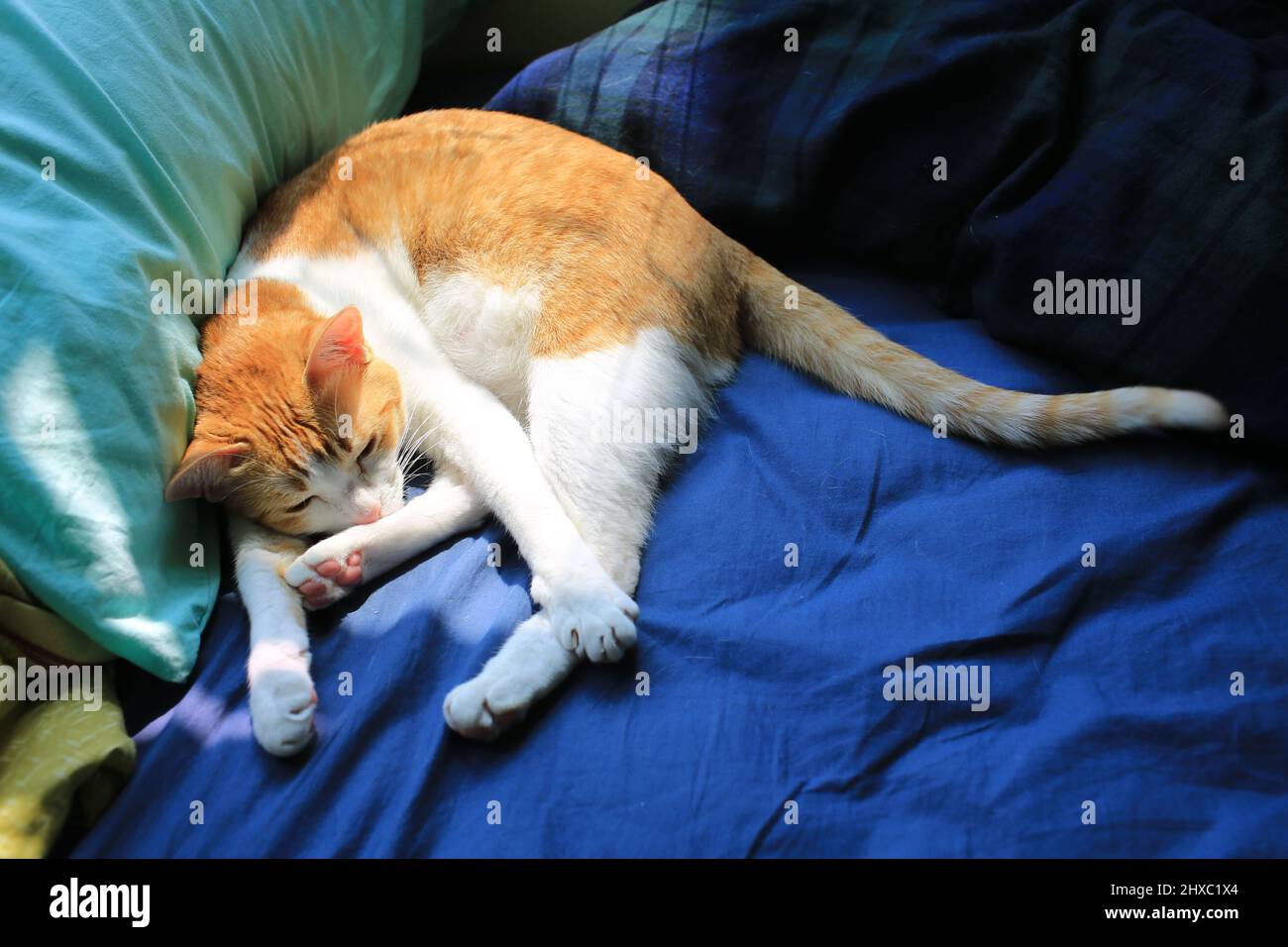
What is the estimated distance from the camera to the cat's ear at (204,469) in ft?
4.46

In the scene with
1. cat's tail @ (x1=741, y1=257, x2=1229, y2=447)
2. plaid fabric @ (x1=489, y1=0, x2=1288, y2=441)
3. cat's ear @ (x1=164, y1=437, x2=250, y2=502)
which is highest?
plaid fabric @ (x1=489, y1=0, x2=1288, y2=441)

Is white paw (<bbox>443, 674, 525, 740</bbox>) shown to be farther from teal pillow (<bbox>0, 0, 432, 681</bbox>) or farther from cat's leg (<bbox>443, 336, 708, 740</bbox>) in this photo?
teal pillow (<bbox>0, 0, 432, 681</bbox>)

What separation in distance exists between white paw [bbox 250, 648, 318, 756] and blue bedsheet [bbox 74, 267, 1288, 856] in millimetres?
34

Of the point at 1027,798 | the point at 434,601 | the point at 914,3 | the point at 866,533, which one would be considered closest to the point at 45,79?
the point at 434,601

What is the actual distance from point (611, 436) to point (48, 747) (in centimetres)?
86

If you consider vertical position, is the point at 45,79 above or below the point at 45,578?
above

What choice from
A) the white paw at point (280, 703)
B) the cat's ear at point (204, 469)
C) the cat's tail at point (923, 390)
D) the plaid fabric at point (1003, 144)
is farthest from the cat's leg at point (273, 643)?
the plaid fabric at point (1003, 144)

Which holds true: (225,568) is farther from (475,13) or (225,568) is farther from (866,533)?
(475,13)

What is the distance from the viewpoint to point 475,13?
2.32m

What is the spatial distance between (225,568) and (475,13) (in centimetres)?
153

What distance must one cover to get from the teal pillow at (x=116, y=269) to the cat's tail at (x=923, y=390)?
97cm

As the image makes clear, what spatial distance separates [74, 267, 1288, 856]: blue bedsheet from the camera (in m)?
1.13

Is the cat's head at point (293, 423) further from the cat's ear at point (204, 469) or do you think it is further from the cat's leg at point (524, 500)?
the cat's leg at point (524, 500)

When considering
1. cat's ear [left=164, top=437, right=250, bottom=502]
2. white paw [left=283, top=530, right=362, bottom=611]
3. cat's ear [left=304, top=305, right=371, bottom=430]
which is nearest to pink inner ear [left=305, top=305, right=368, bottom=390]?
cat's ear [left=304, top=305, right=371, bottom=430]
